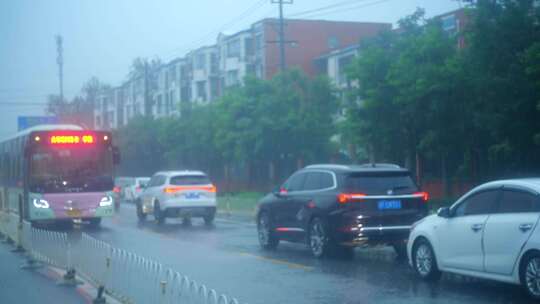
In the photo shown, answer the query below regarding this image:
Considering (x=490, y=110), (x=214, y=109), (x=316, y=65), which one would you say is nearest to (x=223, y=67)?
(x=316, y=65)

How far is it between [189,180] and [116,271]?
17.2 metres

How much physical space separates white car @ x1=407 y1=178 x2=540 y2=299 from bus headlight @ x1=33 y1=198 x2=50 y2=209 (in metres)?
13.2

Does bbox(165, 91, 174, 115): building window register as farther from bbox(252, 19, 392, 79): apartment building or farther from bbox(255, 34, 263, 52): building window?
bbox(252, 19, 392, 79): apartment building

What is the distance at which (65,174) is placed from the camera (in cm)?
2303

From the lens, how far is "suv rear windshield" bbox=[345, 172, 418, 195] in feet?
49.1

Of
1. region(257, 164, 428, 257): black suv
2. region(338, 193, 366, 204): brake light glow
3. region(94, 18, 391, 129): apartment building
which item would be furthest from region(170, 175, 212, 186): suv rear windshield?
region(94, 18, 391, 129): apartment building

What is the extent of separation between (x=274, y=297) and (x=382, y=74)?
743 inches

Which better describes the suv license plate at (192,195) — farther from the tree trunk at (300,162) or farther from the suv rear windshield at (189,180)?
the tree trunk at (300,162)

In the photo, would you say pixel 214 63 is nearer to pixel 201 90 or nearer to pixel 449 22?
pixel 201 90

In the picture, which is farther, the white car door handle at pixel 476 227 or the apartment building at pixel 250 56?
the apartment building at pixel 250 56

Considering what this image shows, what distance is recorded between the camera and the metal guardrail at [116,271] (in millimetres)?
7871

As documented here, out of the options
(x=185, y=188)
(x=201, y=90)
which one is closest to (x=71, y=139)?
(x=185, y=188)

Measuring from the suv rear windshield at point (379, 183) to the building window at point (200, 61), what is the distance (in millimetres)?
58905

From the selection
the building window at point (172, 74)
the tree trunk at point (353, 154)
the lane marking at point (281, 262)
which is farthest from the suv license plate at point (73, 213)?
the building window at point (172, 74)
